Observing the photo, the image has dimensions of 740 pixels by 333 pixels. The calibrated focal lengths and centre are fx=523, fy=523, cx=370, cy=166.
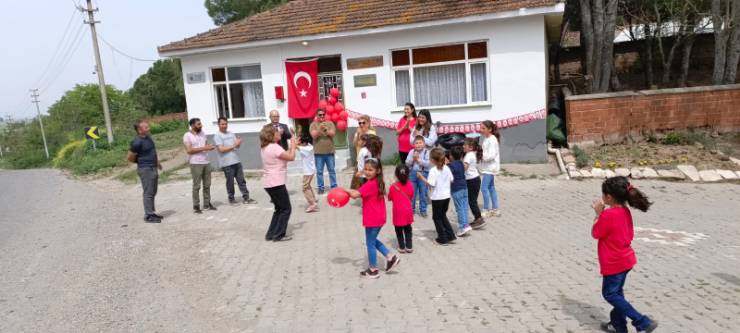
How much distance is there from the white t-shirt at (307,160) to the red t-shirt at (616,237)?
5923 millimetres

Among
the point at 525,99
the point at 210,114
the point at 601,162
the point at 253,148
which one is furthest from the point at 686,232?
the point at 210,114

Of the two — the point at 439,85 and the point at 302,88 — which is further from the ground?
the point at 302,88

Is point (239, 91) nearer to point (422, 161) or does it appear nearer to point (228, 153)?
point (228, 153)

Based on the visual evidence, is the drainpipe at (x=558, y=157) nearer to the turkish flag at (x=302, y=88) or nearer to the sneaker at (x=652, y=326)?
the turkish flag at (x=302, y=88)

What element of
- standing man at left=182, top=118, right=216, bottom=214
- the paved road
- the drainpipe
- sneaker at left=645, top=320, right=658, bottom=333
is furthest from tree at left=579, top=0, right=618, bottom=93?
sneaker at left=645, top=320, right=658, bottom=333

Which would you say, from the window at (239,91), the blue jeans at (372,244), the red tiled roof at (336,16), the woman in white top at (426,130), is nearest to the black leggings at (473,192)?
the woman in white top at (426,130)

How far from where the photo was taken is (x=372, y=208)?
5566mm

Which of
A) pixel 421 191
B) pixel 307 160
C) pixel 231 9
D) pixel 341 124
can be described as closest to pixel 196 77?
pixel 341 124

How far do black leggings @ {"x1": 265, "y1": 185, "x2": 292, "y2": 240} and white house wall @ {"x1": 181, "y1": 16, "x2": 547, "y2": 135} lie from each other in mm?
6587

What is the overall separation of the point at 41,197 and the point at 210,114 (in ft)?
15.3

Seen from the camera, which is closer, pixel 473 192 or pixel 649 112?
pixel 473 192

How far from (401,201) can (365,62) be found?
311 inches

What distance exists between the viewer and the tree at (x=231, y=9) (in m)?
29.7

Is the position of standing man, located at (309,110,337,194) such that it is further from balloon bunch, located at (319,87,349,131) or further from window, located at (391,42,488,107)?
window, located at (391,42,488,107)
